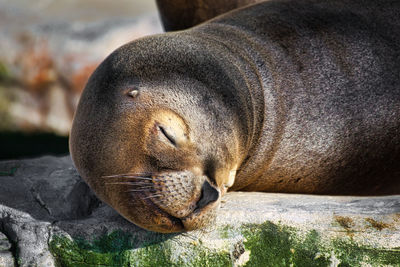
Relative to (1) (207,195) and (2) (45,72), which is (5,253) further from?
(2) (45,72)

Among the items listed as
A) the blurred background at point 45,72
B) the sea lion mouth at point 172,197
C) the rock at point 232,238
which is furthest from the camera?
the blurred background at point 45,72

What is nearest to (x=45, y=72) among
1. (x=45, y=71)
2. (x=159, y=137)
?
(x=45, y=71)

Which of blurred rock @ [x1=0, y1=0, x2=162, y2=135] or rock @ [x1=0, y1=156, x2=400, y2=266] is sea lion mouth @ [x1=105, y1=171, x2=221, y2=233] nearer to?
rock @ [x1=0, y1=156, x2=400, y2=266]

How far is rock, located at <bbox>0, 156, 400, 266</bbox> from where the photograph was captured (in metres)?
3.20

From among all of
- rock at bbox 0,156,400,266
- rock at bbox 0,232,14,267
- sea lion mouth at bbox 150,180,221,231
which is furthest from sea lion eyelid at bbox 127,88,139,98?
rock at bbox 0,232,14,267

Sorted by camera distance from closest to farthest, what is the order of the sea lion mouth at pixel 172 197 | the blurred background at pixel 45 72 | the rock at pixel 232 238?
the sea lion mouth at pixel 172 197 → the rock at pixel 232 238 → the blurred background at pixel 45 72

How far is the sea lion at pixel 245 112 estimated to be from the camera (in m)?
3.13

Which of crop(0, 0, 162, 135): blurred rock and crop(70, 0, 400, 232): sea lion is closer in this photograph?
crop(70, 0, 400, 232): sea lion

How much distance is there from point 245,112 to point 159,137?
682 millimetres

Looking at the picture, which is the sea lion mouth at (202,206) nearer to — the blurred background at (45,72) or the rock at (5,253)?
the rock at (5,253)

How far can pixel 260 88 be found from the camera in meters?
3.84

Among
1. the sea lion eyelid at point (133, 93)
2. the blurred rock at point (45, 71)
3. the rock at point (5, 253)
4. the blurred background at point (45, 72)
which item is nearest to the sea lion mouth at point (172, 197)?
the sea lion eyelid at point (133, 93)

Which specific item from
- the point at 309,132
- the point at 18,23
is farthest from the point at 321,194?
the point at 18,23

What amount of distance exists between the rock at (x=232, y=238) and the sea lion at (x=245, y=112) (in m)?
0.17
